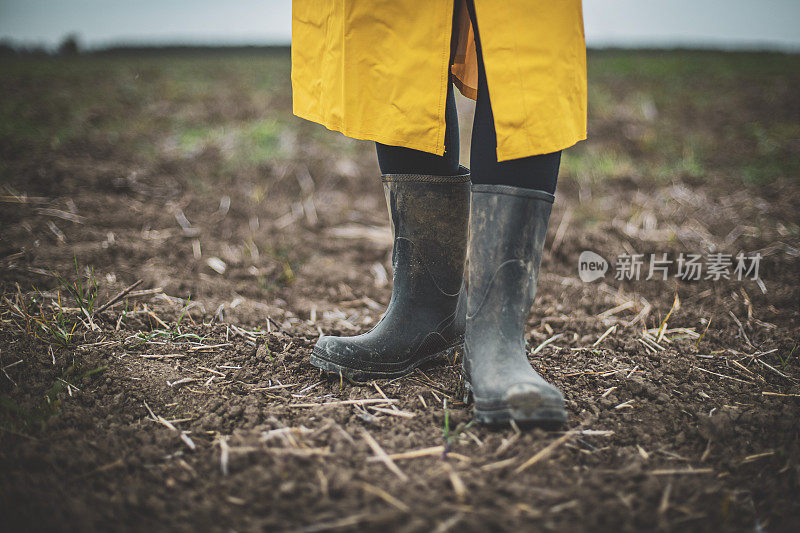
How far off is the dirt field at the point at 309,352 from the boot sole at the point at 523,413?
3cm

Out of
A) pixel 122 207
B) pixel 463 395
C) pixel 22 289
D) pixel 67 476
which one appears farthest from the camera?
pixel 122 207

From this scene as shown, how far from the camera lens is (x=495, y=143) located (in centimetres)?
103

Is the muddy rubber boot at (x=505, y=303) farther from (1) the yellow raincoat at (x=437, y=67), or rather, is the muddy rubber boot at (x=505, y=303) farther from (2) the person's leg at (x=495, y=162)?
(1) the yellow raincoat at (x=437, y=67)

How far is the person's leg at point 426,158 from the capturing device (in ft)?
4.01

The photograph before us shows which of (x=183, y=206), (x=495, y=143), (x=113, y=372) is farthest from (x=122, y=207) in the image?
(x=495, y=143)

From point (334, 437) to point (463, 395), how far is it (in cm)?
36

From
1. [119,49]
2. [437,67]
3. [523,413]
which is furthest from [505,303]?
[119,49]

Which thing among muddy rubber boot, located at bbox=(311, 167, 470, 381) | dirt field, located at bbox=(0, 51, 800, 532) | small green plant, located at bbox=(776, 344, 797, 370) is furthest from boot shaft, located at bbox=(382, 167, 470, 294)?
small green plant, located at bbox=(776, 344, 797, 370)

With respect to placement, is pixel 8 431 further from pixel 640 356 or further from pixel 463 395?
pixel 640 356

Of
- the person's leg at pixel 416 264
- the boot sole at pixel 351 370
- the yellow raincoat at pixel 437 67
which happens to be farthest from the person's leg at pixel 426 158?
the boot sole at pixel 351 370

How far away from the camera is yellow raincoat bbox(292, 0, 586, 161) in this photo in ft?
2.97

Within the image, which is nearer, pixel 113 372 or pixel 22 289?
pixel 113 372

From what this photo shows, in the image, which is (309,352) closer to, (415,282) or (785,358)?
(415,282)

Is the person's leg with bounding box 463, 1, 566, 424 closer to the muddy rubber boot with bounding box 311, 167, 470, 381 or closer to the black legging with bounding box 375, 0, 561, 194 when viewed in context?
the black legging with bounding box 375, 0, 561, 194
